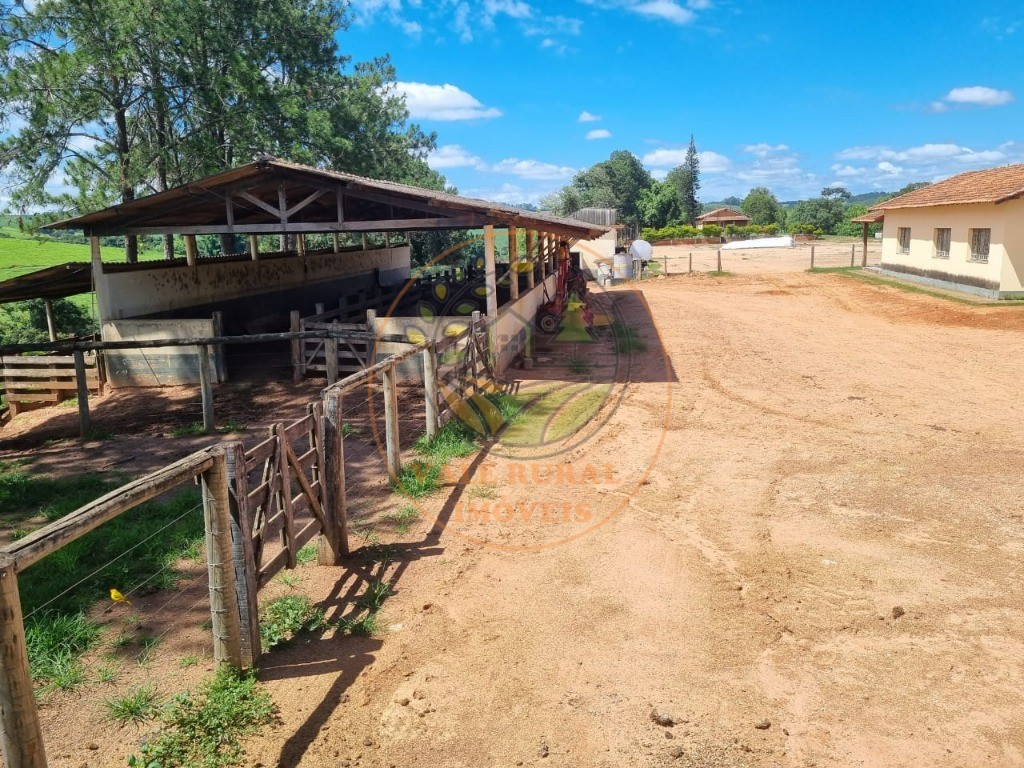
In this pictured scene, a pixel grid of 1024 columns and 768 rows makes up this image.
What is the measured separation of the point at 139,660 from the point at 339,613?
1216 mm

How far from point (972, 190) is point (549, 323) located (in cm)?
1562

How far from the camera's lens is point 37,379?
13070 millimetres

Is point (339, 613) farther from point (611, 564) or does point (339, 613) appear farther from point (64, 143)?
point (64, 143)

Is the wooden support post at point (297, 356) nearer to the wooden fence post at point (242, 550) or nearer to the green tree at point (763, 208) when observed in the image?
the wooden fence post at point (242, 550)

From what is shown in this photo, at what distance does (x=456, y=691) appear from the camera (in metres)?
3.96

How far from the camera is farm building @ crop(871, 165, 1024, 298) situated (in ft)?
67.2

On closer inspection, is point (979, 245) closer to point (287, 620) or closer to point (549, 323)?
point (549, 323)

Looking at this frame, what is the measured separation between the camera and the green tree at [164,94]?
17031 millimetres

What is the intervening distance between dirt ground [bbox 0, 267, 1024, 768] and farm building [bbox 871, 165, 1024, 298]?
44.9ft

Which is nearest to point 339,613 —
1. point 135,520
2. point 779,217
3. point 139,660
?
point 139,660

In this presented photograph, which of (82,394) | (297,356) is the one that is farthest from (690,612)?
(297,356)

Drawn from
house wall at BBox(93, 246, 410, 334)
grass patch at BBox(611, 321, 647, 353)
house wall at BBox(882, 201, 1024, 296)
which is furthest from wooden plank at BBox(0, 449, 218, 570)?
house wall at BBox(882, 201, 1024, 296)
